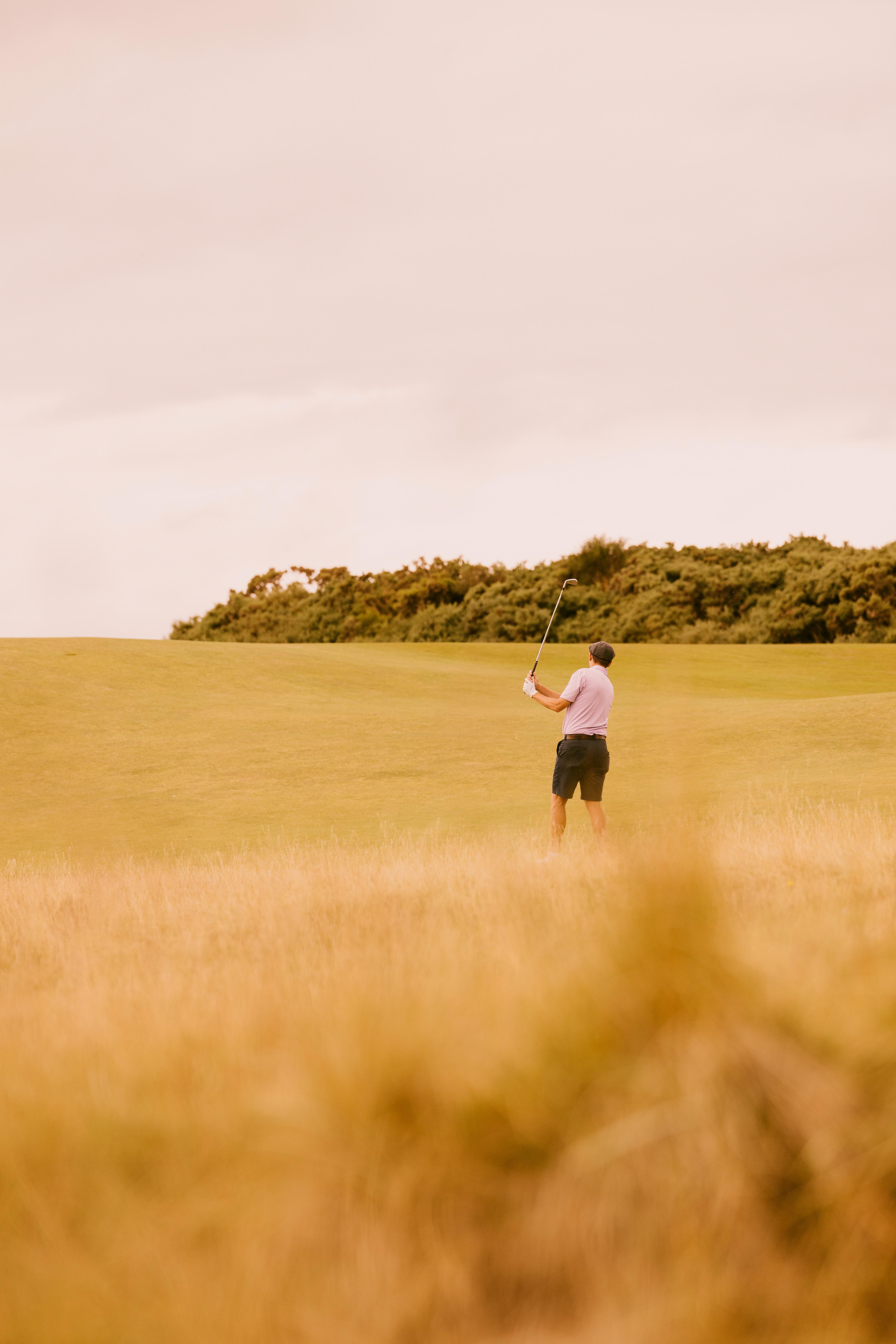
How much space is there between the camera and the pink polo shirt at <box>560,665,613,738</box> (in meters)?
11.0

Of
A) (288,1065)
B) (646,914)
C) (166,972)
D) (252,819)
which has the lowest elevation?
(252,819)

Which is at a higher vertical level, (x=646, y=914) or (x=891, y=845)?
(x=646, y=914)

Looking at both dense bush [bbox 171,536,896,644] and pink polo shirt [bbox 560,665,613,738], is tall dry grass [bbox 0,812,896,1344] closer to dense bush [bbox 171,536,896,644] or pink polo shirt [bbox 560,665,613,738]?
pink polo shirt [bbox 560,665,613,738]

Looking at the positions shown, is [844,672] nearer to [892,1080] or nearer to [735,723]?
[735,723]

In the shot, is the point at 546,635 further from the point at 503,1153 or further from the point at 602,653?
the point at 503,1153

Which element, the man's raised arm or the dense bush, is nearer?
the man's raised arm

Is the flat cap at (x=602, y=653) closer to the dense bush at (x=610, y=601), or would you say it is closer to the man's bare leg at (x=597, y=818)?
the man's bare leg at (x=597, y=818)

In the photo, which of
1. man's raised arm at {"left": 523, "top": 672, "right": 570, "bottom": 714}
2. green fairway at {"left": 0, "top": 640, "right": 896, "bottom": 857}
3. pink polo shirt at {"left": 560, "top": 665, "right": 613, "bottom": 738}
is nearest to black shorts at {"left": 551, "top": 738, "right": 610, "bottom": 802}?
pink polo shirt at {"left": 560, "top": 665, "right": 613, "bottom": 738}

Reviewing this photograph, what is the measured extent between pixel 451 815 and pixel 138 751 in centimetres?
916

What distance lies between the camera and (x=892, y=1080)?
8.55ft

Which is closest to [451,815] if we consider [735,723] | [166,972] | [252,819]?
[252,819]

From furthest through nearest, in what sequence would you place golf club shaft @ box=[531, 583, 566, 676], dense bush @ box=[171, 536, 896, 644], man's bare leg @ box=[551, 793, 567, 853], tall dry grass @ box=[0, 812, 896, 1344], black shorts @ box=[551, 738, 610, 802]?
dense bush @ box=[171, 536, 896, 644], black shorts @ box=[551, 738, 610, 802], golf club shaft @ box=[531, 583, 566, 676], man's bare leg @ box=[551, 793, 567, 853], tall dry grass @ box=[0, 812, 896, 1344]

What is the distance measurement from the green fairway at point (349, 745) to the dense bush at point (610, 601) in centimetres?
1928

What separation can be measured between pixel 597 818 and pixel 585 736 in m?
0.83
